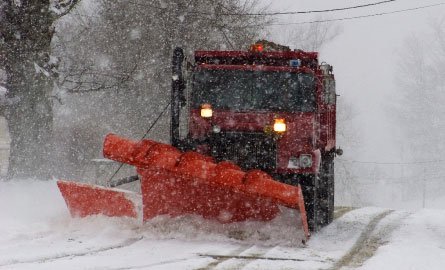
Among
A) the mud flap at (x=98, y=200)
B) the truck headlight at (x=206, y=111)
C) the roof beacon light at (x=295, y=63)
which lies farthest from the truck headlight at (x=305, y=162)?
the mud flap at (x=98, y=200)

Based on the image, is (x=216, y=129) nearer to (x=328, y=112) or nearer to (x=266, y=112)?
(x=266, y=112)

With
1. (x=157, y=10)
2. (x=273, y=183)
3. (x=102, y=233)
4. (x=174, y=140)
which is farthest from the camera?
(x=157, y=10)

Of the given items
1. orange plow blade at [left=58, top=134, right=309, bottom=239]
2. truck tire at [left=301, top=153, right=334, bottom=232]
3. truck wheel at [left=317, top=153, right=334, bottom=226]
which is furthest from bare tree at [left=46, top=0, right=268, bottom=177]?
orange plow blade at [left=58, top=134, right=309, bottom=239]

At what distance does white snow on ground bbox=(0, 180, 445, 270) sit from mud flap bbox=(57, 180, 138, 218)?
105 mm

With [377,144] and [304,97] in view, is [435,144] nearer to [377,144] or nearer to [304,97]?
[304,97]

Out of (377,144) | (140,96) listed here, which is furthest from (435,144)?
(377,144)

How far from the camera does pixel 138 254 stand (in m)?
7.06

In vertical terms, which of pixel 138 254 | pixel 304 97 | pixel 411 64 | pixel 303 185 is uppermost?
pixel 411 64

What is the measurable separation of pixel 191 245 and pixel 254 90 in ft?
8.67

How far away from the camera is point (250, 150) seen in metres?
8.65

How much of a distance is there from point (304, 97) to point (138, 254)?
3.48 m

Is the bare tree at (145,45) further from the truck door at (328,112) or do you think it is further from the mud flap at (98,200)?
the mud flap at (98,200)

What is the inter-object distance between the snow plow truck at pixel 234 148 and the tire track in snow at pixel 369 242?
656 mm

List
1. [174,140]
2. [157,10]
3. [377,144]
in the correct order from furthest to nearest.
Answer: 1. [377,144]
2. [157,10]
3. [174,140]
